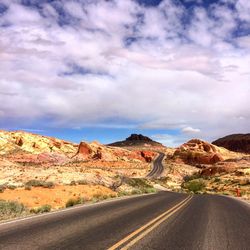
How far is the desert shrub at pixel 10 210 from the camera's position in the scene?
1498 centimetres

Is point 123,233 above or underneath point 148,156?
underneath

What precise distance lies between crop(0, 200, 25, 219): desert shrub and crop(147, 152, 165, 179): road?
90.1 meters

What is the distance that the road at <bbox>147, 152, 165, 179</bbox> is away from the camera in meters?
112

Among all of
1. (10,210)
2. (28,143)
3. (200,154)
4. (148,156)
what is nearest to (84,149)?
(28,143)

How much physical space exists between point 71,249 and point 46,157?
370 ft

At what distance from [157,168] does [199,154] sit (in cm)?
3178

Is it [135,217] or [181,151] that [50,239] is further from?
[181,151]

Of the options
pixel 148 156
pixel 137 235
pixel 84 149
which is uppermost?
pixel 84 149

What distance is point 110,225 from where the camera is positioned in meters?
12.5

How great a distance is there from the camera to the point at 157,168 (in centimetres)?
12950

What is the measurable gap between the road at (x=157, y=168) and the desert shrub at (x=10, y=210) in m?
90.1

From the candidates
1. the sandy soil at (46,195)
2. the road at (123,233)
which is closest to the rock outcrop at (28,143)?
the sandy soil at (46,195)

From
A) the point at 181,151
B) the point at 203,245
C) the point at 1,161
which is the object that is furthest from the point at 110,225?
the point at 181,151

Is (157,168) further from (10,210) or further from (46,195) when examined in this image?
(10,210)
